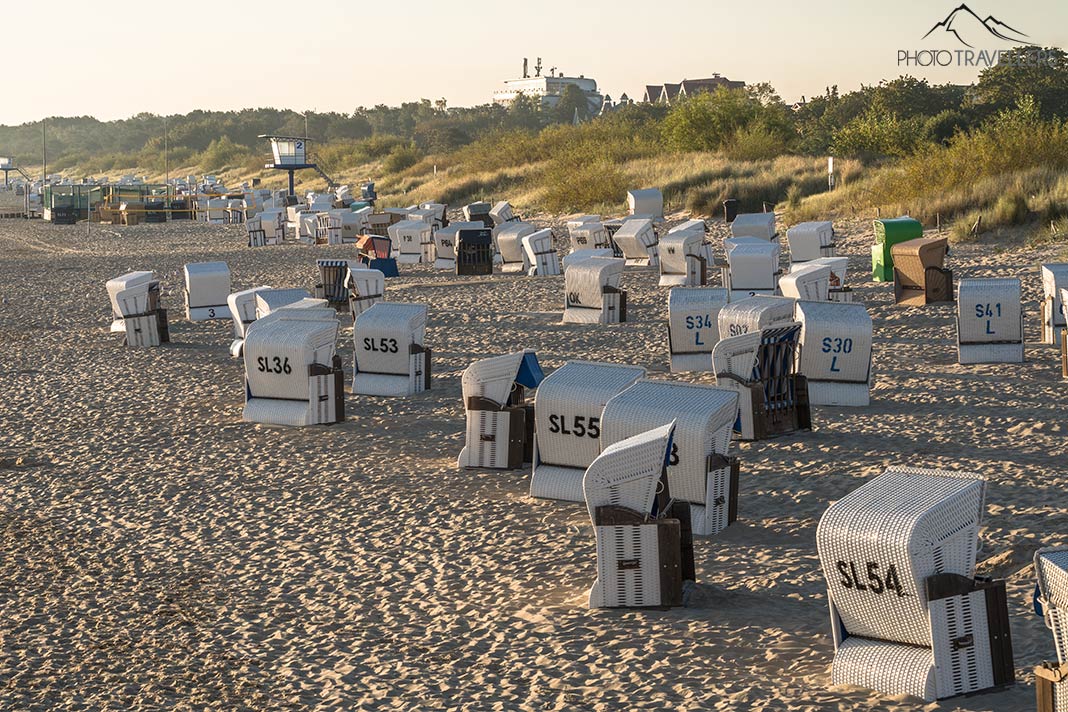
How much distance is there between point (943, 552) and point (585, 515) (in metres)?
3.97

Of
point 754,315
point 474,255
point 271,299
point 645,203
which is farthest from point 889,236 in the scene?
point 645,203

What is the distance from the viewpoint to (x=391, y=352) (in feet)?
49.1

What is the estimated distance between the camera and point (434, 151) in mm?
101438

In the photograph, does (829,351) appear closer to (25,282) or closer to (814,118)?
(25,282)

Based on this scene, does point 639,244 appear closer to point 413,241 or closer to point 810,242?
point 810,242

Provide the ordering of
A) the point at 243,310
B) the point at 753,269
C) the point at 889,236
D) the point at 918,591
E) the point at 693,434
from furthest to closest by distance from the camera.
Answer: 1. the point at 889,236
2. the point at 753,269
3. the point at 243,310
4. the point at 693,434
5. the point at 918,591

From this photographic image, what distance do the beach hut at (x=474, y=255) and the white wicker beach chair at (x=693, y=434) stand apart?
2177 cm

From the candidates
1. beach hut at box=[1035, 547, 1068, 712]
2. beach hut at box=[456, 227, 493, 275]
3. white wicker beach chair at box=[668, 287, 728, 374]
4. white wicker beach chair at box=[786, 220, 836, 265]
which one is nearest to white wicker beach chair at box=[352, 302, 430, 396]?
white wicker beach chair at box=[668, 287, 728, 374]

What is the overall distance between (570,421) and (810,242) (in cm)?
1692

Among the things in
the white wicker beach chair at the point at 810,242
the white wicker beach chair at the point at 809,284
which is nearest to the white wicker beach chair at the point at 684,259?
the white wicker beach chair at the point at 810,242

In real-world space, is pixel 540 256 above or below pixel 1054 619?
above

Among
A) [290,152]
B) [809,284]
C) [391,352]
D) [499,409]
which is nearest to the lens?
[499,409]

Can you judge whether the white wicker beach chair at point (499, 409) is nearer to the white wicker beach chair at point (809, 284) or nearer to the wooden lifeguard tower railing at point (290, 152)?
the white wicker beach chair at point (809, 284)

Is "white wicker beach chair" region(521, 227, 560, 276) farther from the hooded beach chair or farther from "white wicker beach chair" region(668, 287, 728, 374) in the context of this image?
"white wicker beach chair" region(668, 287, 728, 374)
